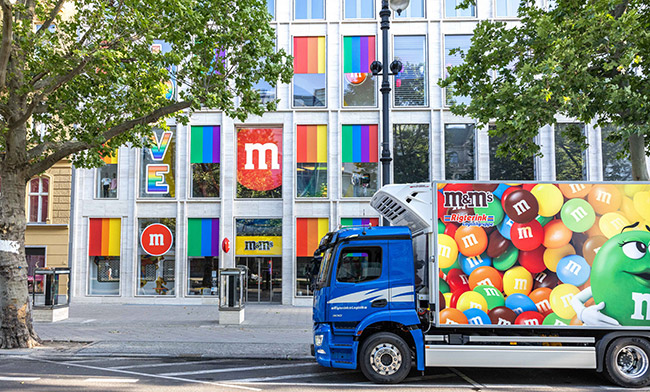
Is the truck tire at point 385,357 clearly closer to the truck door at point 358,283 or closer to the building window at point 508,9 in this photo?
the truck door at point 358,283

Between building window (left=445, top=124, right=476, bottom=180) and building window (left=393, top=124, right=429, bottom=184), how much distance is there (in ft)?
3.11

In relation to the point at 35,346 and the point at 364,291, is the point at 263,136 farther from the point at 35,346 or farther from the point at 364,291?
the point at 364,291

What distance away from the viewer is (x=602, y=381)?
8438 mm

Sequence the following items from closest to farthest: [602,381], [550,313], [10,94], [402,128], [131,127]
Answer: [550,313], [602,381], [10,94], [131,127], [402,128]

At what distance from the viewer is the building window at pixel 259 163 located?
21844mm

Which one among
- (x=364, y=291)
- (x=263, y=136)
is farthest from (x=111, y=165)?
(x=364, y=291)

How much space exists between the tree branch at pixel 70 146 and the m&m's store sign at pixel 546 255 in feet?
23.6

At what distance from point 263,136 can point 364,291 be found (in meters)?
14.9

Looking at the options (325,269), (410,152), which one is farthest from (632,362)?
(410,152)

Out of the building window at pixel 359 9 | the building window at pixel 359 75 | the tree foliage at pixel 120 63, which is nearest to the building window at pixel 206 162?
the building window at pixel 359 75

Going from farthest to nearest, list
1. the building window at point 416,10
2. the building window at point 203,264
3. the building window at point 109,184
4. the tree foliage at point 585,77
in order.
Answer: the building window at point 109,184
the building window at point 416,10
the building window at point 203,264
the tree foliage at point 585,77

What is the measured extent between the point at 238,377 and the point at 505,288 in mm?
4816

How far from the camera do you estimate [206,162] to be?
72.1ft

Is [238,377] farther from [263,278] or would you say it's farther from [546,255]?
[263,278]
